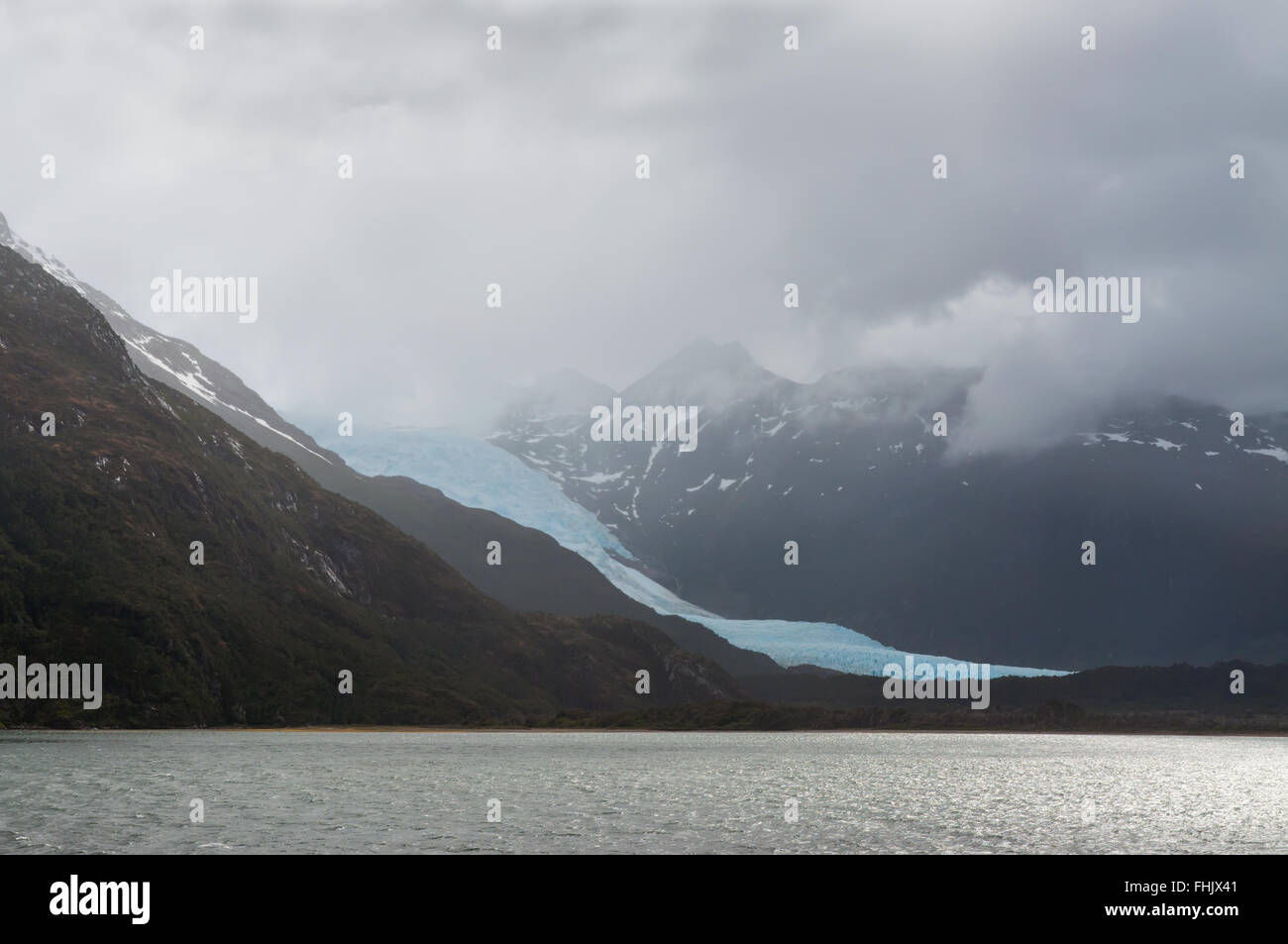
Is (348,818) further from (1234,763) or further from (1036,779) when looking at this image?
(1234,763)

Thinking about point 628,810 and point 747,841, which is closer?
point 747,841

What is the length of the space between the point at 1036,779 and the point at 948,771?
535 inches

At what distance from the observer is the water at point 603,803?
6475 cm

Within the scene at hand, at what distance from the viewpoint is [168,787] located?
95.5 meters

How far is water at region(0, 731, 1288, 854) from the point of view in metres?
64.8

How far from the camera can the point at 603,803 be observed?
285 feet
